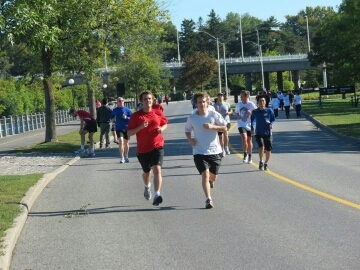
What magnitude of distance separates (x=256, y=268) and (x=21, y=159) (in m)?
18.1

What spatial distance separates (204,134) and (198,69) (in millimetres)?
101455

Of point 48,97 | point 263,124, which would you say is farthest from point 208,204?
point 48,97

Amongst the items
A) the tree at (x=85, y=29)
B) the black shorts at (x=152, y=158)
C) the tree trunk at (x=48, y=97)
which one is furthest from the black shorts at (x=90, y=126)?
the black shorts at (x=152, y=158)

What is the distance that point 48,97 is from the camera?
31.0 m

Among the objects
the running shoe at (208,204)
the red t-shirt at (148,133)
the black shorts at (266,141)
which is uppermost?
the red t-shirt at (148,133)

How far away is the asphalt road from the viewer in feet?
26.9

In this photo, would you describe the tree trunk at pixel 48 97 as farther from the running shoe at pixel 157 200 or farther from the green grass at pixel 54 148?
the running shoe at pixel 157 200

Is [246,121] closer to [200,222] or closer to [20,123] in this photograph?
[200,222]

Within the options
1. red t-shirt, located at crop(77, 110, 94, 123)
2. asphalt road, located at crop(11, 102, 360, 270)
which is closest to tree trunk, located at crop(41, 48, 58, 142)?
red t-shirt, located at crop(77, 110, 94, 123)

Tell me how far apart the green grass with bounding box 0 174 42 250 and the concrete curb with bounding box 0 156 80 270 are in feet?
0.27

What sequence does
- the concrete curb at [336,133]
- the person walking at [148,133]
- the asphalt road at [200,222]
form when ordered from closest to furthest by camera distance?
the asphalt road at [200,222] < the person walking at [148,133] < the concrete curb at [336,133]

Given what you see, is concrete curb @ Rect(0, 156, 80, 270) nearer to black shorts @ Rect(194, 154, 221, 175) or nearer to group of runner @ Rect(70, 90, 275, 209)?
group of runner @ Rect(70, 90, 275, 209)

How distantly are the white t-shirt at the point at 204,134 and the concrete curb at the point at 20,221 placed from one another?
2848mm

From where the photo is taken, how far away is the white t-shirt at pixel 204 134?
1168 cm
